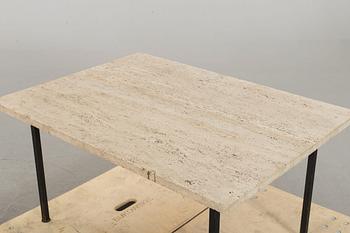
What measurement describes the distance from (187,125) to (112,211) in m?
0.64

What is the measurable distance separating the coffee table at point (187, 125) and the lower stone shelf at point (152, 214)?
10 cm

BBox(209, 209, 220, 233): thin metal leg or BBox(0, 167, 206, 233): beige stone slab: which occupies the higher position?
BBox(209, 209, 220, 233): thin metal leg

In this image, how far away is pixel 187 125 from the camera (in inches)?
67.8

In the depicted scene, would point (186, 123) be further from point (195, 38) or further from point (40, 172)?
point (195, 38)

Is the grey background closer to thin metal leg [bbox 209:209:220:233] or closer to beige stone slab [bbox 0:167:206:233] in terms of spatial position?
beige stone slab [bbox 0:167:206:233]

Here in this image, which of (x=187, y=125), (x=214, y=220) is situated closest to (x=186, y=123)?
(x=187, y=125)

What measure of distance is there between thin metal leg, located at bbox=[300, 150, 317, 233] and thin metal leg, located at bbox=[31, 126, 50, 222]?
0.91 m

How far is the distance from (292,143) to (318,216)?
2.12 ft

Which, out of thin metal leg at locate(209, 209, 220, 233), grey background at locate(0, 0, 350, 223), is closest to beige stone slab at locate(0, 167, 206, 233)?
thin metal leg at locate(209, 209, 220, 233)

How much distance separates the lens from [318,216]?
7.07 ft

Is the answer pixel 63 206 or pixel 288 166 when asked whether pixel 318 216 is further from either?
pixel 63 206

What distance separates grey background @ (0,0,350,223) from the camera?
373cm

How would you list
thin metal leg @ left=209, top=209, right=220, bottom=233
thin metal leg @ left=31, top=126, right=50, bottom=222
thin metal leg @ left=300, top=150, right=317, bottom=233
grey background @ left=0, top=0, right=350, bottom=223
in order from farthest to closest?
grey background @ left=0, top=0, right=350, bottom=223
thin metal leg @ left=31, top=126, right=50, bottom=222
thin metal leg @ left=300, top=150, right=317, bottom=233
thin metal leg @ left=209, top=209, right=220, bottom=233

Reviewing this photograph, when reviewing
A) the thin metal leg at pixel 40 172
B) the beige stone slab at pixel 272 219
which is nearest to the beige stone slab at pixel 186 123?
the thin metal leg at pixel 40 172
